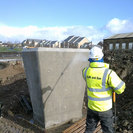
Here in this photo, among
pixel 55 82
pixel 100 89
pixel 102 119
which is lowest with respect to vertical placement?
pixel 102 119

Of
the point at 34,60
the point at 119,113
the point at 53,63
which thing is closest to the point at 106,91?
the point at 53,63

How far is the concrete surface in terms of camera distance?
357 cm

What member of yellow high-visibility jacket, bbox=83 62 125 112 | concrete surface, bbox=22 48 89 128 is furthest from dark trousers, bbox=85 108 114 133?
concrete surface, bbox=22 48 89 128

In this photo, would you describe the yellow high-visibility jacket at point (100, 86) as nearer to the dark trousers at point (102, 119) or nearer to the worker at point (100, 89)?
the worker at point (100, 89)

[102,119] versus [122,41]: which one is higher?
[122,41]

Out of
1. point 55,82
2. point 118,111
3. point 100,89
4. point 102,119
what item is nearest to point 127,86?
point 118,111

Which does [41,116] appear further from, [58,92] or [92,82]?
[92,82]

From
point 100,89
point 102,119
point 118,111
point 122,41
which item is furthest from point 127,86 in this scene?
point 122,41

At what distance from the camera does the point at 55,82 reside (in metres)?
3.79

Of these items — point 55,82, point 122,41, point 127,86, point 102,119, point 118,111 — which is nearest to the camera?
point 102,119

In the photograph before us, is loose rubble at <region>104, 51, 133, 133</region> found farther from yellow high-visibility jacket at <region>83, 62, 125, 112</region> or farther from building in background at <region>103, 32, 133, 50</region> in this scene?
building in background at <region>103, 32, 133, 50</region>

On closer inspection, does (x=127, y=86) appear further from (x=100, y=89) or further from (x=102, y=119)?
(x=100, y=89)

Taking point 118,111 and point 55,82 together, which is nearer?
point 55,82

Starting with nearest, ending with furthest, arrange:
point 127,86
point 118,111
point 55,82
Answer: point 55,82 < point 118,111 < point 127,86
